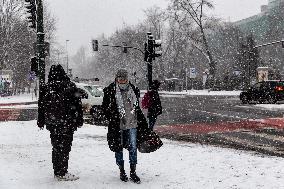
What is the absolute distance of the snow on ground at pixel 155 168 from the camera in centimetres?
665

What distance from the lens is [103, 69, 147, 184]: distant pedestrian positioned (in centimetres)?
670

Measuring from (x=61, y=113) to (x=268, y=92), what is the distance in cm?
2454

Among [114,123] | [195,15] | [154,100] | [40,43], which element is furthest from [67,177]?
[195,15]

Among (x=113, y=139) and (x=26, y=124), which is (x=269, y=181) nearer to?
(x=113, y=139)

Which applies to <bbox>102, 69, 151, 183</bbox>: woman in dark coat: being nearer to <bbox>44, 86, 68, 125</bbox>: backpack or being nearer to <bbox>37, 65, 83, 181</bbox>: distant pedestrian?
<bbox>37, 65, 83, 181</bbox>: distant pedestrian

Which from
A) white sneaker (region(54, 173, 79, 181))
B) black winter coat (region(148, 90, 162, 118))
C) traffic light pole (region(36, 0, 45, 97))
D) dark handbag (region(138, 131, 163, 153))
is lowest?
white sneaker (region(54, 173, 79, 181))

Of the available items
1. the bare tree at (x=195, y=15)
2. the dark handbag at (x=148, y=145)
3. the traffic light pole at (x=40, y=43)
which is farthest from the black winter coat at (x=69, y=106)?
the bare tree at (x=195, y=15)

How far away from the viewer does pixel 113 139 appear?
6.68 metres

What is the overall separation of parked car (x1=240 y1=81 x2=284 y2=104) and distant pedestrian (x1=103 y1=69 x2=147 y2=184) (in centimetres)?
2409

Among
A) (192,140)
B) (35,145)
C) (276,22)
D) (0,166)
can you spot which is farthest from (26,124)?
(276,22)

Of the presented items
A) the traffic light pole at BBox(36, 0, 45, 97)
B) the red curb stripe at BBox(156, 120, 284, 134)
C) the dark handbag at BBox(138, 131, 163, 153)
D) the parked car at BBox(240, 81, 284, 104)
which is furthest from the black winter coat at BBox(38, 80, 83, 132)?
the parked car at BBox(240, 81, 284, 104)

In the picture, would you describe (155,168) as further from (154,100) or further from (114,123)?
(154,100)

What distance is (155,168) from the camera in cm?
790

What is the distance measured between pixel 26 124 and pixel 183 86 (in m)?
58.4
